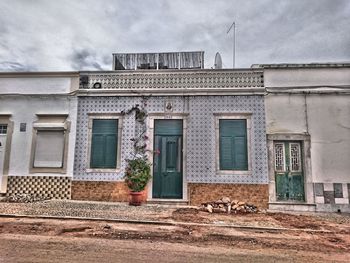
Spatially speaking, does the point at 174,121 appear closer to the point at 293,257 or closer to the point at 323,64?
the point at 323,64

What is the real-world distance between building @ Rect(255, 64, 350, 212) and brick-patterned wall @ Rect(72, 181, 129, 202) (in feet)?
16.3

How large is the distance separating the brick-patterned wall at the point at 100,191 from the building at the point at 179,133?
0.11ft

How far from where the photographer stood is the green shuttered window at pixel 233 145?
924 centimetres

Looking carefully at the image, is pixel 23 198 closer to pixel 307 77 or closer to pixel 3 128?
pixel 3 128

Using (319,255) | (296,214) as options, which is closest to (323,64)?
(296,214)

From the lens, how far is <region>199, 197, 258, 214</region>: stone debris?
8.28m

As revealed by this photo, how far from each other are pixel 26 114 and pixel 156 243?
305 inches

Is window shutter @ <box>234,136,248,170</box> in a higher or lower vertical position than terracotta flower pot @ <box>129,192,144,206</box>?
higher

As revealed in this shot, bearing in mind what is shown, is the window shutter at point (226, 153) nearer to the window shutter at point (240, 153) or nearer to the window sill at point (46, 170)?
the window shutter at point (240, 153)

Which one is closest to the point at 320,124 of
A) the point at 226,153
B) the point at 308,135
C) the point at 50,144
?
the point at 308,135

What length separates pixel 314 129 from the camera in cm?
917

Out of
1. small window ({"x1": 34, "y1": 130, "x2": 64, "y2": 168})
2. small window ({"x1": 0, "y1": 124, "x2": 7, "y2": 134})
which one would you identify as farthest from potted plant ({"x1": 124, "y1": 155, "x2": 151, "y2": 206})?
small window ({"x1": 0, "y1": 124, "x2": 7, "y2": 134})

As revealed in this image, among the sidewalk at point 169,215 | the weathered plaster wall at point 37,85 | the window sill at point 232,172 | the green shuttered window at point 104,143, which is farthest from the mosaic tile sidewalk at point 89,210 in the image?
the weathered plaster wall at point 37,85

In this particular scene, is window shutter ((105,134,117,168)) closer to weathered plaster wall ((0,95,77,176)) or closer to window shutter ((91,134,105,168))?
window shutter ((91,134,105,168))
